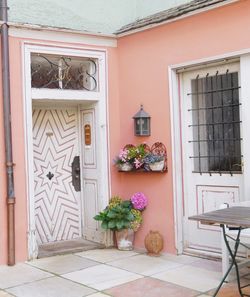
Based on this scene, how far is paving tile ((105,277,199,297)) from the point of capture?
4848 mm

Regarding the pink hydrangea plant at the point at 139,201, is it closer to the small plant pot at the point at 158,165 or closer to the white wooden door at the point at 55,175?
the small plant pot at the point at 158,165

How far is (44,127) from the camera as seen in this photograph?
7.20 meters

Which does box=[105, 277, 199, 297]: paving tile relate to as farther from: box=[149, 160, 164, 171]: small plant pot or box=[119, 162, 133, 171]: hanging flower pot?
box=[119, 162, 133, 171]: hanging flower pot

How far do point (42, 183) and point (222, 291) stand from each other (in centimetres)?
347

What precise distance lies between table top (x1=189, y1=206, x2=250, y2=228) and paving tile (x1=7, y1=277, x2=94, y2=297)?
1623 millimetres

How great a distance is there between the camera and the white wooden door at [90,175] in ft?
23.4

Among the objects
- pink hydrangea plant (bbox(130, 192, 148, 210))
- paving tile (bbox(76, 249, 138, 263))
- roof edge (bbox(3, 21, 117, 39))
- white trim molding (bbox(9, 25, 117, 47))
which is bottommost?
→ paving tile (bbox(76, 249, 138, 263))

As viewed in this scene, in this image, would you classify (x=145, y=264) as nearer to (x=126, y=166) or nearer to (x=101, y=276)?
(x=101, y=276)

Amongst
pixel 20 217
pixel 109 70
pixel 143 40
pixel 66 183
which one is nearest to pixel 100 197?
pixel 66 183

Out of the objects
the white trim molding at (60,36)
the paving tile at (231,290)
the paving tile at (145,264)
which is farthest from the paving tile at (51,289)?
the white trim molding at (60,36)

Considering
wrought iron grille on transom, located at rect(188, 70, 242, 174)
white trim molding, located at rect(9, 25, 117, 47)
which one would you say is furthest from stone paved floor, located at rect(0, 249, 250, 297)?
white trim molding, located at rect(9, 25, 117, 47)

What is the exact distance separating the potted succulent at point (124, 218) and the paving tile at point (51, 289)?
1431 millimetres

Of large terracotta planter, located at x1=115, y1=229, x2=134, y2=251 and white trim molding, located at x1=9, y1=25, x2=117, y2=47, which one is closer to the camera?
white trim molding, located at x1=9, y1=25, x2=117, y2=47

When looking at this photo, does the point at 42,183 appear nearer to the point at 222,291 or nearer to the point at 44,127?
the point at 44,127
